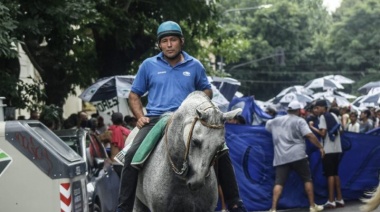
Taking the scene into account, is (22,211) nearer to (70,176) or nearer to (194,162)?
(70,176)

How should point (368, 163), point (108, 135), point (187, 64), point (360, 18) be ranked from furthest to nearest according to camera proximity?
1. point (360, 18)
2. point (368, 163)
3. point (108, 135)
4. point (187, 64)

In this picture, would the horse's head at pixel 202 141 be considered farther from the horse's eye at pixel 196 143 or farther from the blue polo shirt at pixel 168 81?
the blue polo shirt at pixel 168 81

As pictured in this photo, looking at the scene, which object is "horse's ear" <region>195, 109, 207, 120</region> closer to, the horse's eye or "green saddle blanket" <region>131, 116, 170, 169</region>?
the horse's eye

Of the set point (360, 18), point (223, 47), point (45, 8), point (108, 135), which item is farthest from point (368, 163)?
point (360, 18)

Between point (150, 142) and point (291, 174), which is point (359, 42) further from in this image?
point (150, 142)

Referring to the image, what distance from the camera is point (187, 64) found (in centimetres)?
890

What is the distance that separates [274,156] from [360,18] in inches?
2327

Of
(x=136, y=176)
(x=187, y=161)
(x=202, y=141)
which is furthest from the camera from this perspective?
(x=136, y=176)

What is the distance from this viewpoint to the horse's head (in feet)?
24.8

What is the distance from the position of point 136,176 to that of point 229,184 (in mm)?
834

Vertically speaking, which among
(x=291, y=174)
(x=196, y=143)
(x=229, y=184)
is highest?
(x=196, y=143)

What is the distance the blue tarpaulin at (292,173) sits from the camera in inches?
683

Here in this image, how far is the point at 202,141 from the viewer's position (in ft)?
24.9

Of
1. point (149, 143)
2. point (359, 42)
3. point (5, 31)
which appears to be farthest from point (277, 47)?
point (149, 143)
